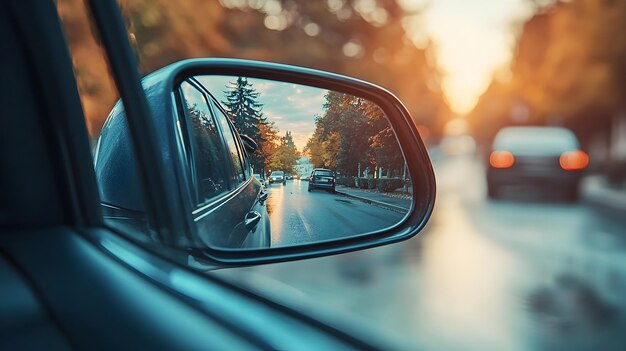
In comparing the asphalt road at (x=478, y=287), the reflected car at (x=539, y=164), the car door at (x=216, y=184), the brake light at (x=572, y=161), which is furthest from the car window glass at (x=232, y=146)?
the brake light at (x=572, y=161)

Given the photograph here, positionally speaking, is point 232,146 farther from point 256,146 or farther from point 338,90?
point 338,90

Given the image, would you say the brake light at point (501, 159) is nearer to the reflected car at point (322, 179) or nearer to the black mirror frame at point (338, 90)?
the black mirror frame at point (338, 90)

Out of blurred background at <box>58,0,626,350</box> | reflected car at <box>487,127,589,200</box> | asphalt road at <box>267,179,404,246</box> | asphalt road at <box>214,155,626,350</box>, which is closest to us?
asphalt road at <box>267,179,404,246</box>

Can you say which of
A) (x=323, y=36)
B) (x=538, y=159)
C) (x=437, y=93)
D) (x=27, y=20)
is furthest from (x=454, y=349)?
(x=538, y=159)

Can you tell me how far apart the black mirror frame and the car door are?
0.12 ft

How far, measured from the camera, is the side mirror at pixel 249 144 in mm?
1635

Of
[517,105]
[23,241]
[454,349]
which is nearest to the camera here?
[23,241]

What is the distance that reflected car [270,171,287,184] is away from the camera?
163 centimetres

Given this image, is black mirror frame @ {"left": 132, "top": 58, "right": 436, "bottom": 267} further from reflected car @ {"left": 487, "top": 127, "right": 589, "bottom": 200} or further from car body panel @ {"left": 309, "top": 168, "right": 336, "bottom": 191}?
reflected car @ {"left": 487, "top": 127, "right": 589, "bottom": 200}

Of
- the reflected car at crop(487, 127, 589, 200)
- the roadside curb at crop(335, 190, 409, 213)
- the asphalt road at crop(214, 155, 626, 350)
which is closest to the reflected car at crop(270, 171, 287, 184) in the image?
the roadside curb at crop(335, 190, 409, 213)

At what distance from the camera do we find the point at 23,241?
1993 mm

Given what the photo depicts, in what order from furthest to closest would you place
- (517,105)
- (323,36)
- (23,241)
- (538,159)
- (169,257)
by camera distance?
1. (517,105)
2. (538,159)
3. (323,36)
4. (23,241)
5. (169,257)

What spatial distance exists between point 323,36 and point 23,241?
2725 mm

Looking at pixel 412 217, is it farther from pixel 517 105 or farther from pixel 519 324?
pixel 517 105
